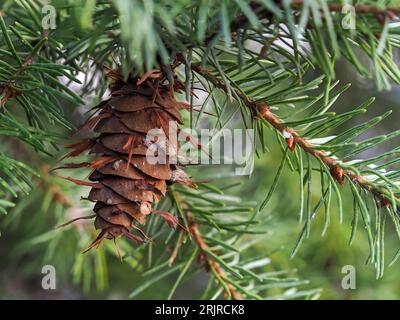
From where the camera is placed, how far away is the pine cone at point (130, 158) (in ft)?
1.42

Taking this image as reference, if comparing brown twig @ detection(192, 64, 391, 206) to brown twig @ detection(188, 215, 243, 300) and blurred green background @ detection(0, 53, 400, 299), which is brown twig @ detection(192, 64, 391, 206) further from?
blurred green background @ detection(0, 53, 400, 299)

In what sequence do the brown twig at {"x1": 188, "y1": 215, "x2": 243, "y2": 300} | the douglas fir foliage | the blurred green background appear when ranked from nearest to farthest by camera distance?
the douglas fir foliage < the brown twig at {"x1": 188, "y1": 215, "x2": 243, "y2": 300} < the blurred green background

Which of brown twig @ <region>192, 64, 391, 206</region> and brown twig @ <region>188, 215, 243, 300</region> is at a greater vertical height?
brown twig @ <region>192, 64, 391, 206</region>

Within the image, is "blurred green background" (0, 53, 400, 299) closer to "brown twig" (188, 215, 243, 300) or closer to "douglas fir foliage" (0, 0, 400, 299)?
"brown twig" (188, 215, 243, 300)

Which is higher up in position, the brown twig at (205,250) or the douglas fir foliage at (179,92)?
the douglas fir foliage at (179,92)

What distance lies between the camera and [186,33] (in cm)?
37

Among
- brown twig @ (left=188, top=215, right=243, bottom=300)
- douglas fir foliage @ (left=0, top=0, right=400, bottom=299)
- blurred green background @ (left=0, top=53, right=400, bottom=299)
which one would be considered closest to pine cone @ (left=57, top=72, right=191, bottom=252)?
douglas fir foliage @ (left=0, top=0, right=400, bottom=299)

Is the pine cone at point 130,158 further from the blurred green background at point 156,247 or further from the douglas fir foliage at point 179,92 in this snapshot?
the blurred green background at point 156,247

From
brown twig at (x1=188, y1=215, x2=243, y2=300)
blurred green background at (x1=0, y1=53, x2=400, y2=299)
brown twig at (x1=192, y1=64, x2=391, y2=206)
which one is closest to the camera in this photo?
brown twig at (x1=192, y1=64, x2=391, y2=206)

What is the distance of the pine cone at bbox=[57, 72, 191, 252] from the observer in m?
0.43

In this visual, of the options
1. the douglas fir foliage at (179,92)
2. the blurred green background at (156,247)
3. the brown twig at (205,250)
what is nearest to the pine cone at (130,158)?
the douglas fir foliage at (179,92)

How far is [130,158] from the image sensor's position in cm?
43

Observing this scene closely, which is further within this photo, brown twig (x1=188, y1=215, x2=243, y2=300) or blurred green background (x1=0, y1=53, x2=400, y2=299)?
blurred green background (x1=0, y1=53, x2=400, y2=299)
